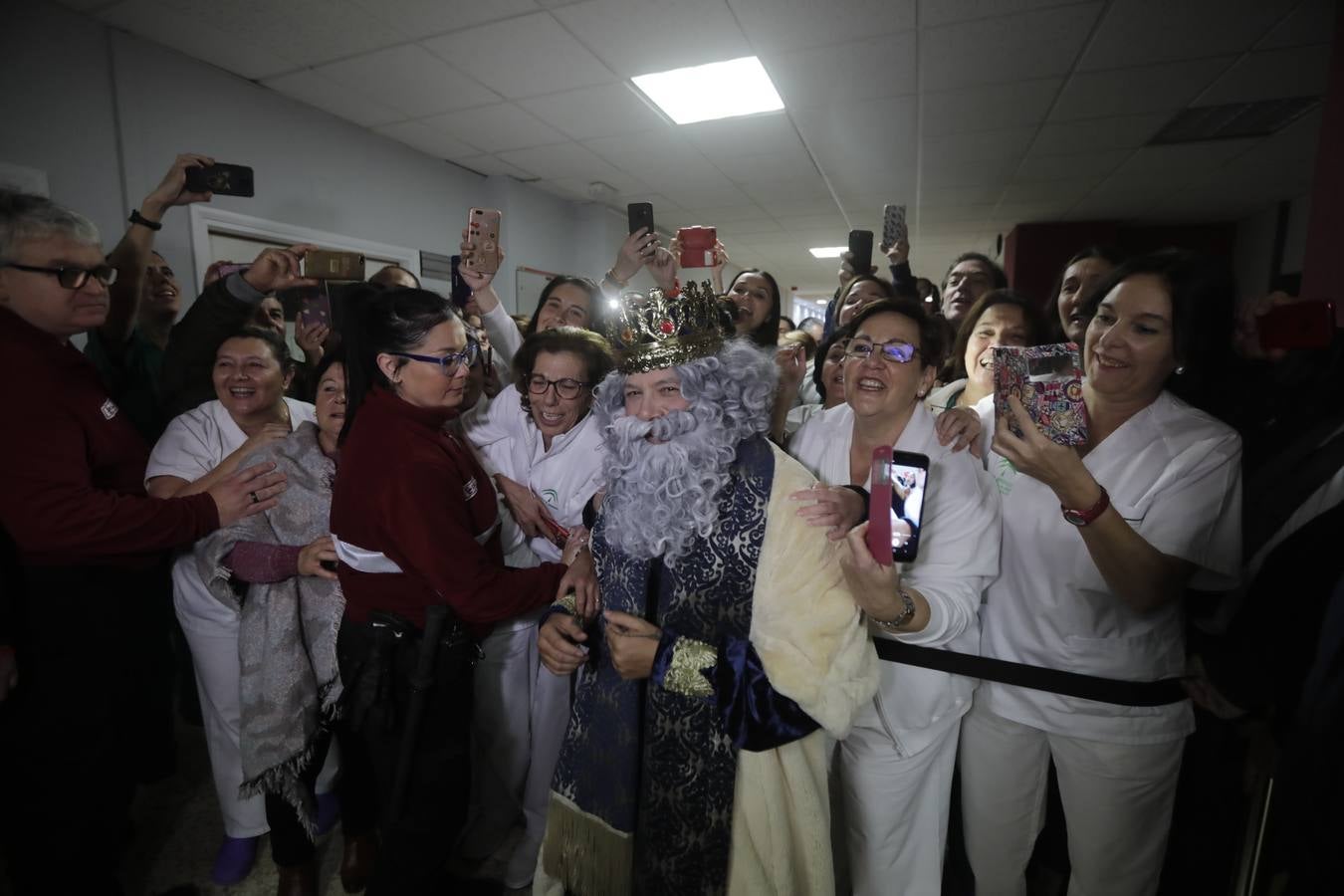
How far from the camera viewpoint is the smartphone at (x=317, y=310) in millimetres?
2991

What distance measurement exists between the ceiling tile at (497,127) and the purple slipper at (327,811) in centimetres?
491

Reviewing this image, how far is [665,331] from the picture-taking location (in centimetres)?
156

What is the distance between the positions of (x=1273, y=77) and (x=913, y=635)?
577 centimetres

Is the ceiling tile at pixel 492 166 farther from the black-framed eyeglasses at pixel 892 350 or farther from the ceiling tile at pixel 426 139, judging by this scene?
the black-framed eyeglasses at pixel 892 350

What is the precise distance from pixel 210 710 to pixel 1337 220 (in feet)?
19.0

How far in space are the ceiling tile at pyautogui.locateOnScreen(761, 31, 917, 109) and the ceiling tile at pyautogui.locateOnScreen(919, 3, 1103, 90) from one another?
136mm

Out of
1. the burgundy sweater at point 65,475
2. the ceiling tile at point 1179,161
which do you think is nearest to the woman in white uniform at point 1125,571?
the burgundy sweater at point 65,475

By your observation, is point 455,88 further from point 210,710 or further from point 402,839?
point 402,839

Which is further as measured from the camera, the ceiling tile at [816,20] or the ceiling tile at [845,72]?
the ceiling tile at [845,72]

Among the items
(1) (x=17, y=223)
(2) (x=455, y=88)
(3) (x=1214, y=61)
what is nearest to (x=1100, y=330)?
(1) (x=17, y=223)

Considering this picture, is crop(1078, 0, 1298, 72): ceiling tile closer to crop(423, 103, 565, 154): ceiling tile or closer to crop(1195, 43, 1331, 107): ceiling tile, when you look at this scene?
crop(1195, 43, 1331, 107): ceiling tile

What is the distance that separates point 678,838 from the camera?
1.44 metres

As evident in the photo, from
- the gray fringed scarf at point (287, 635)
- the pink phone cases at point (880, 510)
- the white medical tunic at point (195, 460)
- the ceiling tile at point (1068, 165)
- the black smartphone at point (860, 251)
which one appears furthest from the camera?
the ceiling tile at point (1068, 165)

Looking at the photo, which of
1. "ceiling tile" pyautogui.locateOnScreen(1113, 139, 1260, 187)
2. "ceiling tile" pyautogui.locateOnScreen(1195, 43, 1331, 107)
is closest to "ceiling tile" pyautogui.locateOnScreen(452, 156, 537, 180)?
"ceiling tile" pyautogui.locateOnScreen(1195, 43, 1331, 107)
